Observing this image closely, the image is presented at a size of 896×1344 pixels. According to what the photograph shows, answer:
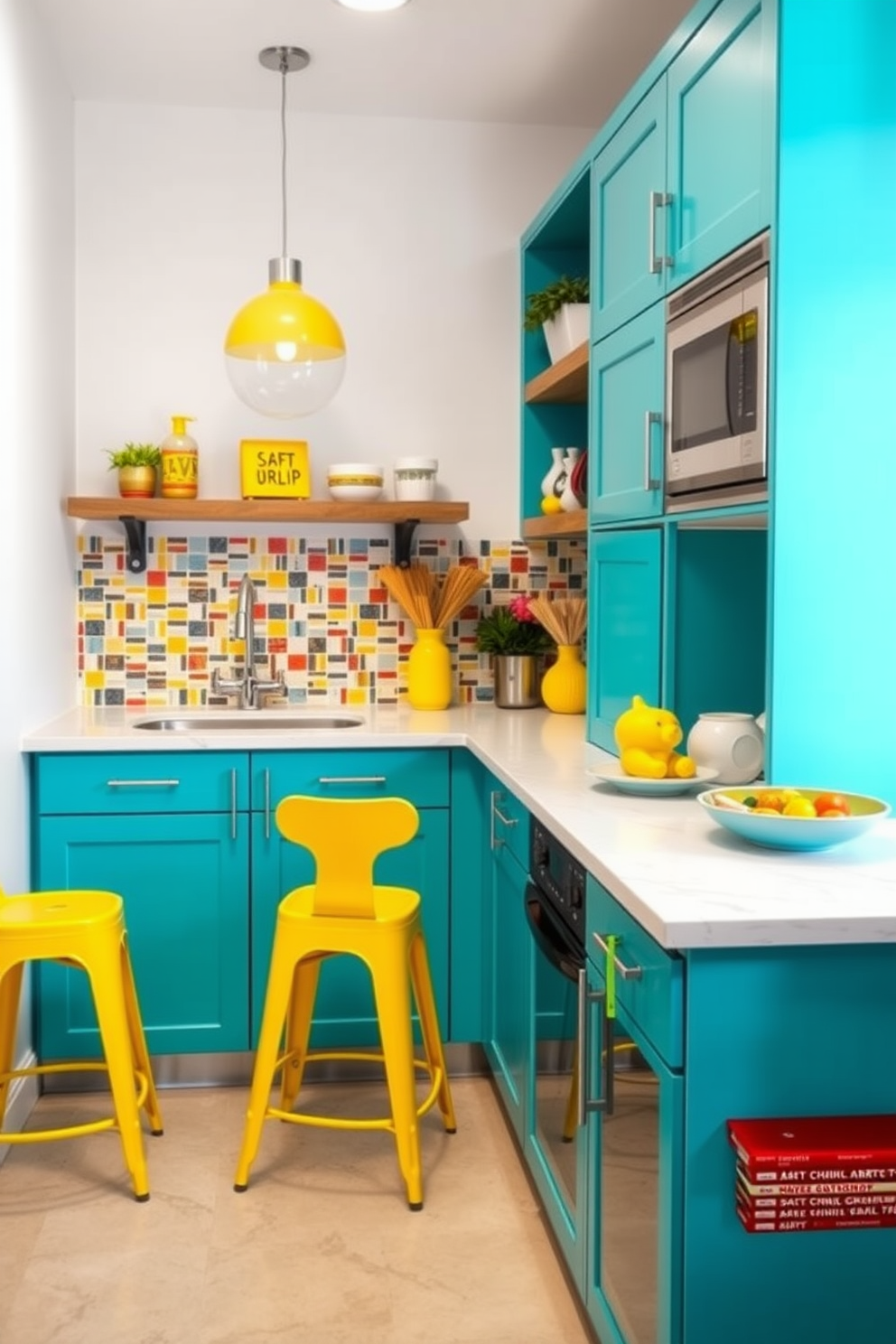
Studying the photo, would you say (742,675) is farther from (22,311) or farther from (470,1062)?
(22,311)

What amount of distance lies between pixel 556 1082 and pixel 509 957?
53cm

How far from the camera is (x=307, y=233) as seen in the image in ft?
12.1

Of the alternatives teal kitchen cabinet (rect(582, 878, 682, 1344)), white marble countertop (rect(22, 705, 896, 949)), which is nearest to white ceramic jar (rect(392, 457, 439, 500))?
white marble countertop (rect(22, 705, 896, 949))

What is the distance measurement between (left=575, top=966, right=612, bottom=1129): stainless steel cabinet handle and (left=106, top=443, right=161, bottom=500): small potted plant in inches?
81.2

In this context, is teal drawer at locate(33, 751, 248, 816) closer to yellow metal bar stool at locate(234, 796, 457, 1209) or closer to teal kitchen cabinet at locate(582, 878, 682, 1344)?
yellow metal bar stool at locate(234, 796, 457, 1209)

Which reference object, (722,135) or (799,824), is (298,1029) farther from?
(722,135)

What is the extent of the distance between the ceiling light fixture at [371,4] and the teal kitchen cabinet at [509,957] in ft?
5.80

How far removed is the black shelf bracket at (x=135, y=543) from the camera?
3.54 meters

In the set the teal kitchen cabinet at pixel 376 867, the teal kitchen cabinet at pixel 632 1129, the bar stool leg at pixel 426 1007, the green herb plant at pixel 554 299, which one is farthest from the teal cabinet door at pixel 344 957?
the green herb plant at pixel 554 299

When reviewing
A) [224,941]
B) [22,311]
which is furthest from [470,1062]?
[22,311]

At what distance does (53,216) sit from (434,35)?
1063mm

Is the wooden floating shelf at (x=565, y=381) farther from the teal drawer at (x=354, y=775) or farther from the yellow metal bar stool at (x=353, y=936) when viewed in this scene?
the yellow metal bar stool at (x=353, y=936)

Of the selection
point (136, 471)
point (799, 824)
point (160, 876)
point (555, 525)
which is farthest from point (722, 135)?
point (160, 876)

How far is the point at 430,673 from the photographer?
11.8 feet
